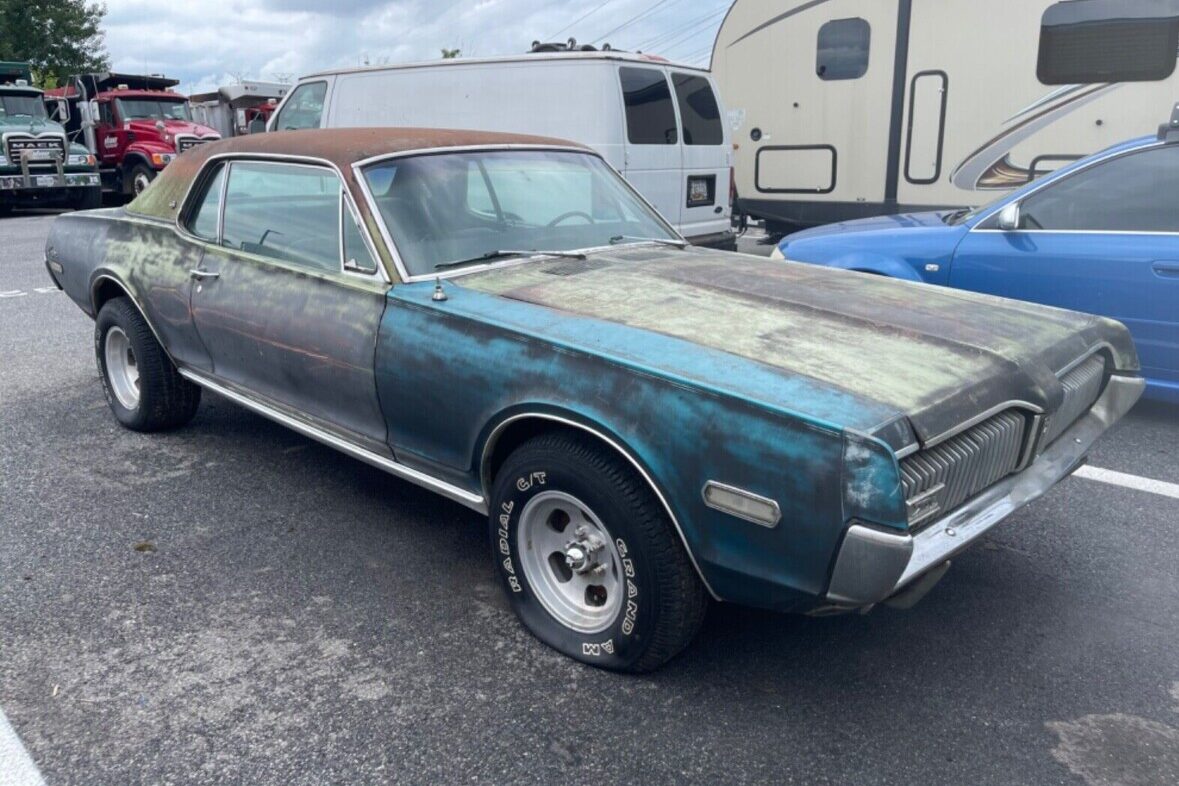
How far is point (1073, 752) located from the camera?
102 inches

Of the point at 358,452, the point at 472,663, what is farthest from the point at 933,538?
the point at 358,452

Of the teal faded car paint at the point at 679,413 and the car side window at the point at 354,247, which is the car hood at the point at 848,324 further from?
the car side window at the point at 354,247

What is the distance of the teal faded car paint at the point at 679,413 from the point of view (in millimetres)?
2385

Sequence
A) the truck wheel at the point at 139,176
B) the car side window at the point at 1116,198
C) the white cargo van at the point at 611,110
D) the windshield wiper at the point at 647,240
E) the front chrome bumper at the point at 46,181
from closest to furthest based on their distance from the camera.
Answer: the windshield wiper at the point at 647,240 < the car side window at the point at 1116,198 < the white cargo van at the point at 611,110 < the front chrome bumper at the point at 46,181 < the truck wheel at the point at 139,176

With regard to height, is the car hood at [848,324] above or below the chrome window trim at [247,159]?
below

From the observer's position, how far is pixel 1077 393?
10.4 ft

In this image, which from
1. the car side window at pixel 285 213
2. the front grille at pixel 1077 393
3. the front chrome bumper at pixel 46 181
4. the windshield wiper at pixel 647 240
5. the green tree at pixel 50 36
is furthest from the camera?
the green tree at pixel 50 36

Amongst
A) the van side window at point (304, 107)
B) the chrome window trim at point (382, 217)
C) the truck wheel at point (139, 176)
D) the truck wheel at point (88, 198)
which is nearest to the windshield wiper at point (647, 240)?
the chrome window trim at point (382, 217)

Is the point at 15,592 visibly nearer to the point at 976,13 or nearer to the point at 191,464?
the point at 191,464

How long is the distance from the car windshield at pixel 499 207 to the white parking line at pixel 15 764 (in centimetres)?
187

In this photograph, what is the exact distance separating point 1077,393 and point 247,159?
11.5 ft

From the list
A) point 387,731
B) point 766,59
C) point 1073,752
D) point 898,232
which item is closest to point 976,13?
point 766,59

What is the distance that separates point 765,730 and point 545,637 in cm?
76

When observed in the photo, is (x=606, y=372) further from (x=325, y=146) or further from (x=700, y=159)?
(x=700, y=159)
